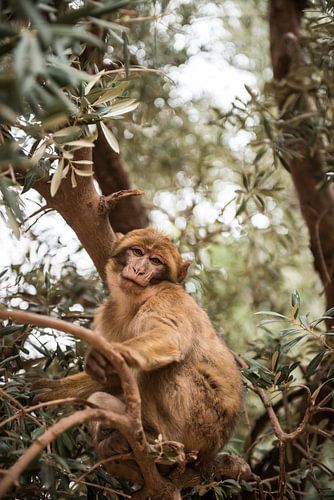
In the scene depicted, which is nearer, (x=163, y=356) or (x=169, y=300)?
(x=163, y=356)

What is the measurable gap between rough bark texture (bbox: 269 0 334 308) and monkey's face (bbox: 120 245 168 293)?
2.41 metres

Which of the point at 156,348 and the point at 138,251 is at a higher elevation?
the point at 138,251

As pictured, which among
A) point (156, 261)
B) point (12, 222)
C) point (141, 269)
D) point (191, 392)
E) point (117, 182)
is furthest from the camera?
point (117, 182)

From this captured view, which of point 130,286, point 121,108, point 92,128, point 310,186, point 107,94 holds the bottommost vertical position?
point 310,186

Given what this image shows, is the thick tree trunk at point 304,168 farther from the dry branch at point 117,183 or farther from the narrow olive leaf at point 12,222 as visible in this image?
the narrow olive leaf at point 12,222

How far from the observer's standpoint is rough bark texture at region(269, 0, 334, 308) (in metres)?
7.21

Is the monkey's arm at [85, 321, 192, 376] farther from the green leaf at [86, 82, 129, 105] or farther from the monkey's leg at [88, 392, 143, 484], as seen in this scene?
the green leaf at [86, 82, 129, 105]

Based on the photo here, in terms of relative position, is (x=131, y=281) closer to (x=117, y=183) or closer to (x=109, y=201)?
(x=109, y=201)

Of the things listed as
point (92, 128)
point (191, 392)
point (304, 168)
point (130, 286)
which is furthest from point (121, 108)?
point (304, 168)

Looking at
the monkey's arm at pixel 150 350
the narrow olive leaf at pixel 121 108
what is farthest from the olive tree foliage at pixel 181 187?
the monkey's arm at pixel 150 350

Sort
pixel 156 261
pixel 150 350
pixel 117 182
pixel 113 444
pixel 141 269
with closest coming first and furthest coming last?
pixel 150 350 < pixel 113 444 < pixel 141 269 < pixel 156 261 < pixel 117 182

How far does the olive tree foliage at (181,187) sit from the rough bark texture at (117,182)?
29cm

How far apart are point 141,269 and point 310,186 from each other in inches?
126

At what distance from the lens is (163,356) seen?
427 cm
